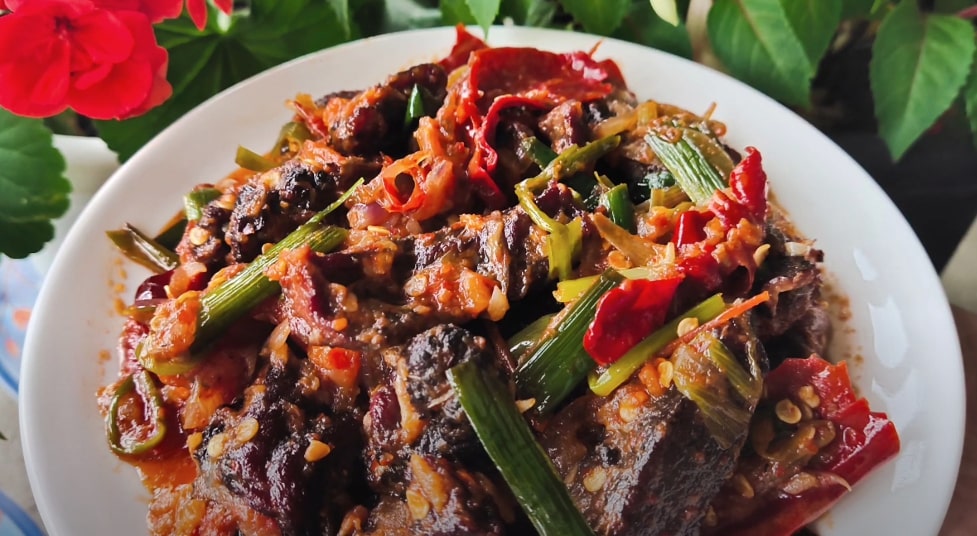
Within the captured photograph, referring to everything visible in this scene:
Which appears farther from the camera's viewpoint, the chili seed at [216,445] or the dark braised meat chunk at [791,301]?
the dark braised meat chunk at [791,301]

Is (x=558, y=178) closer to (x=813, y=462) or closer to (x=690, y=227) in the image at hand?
(x=690, y=227)

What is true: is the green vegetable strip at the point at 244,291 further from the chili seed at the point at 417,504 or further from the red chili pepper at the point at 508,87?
the chili seed at the point at 417,504

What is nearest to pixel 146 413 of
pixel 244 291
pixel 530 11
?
pixel 244 291

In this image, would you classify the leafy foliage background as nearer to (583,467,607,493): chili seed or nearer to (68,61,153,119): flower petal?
(68,61,153,119): flower petal

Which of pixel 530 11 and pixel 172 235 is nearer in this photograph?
pixel 172 235

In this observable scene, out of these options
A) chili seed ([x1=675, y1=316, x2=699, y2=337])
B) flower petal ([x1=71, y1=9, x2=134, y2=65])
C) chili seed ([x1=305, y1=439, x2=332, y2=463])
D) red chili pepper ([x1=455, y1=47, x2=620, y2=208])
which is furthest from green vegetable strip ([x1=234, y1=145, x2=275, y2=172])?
chili seed ([x1=675, y1=316, x2=699, y2=337])

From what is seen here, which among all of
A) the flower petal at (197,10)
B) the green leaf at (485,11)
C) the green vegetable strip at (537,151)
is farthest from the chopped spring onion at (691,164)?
the flower petal at (197,10)
